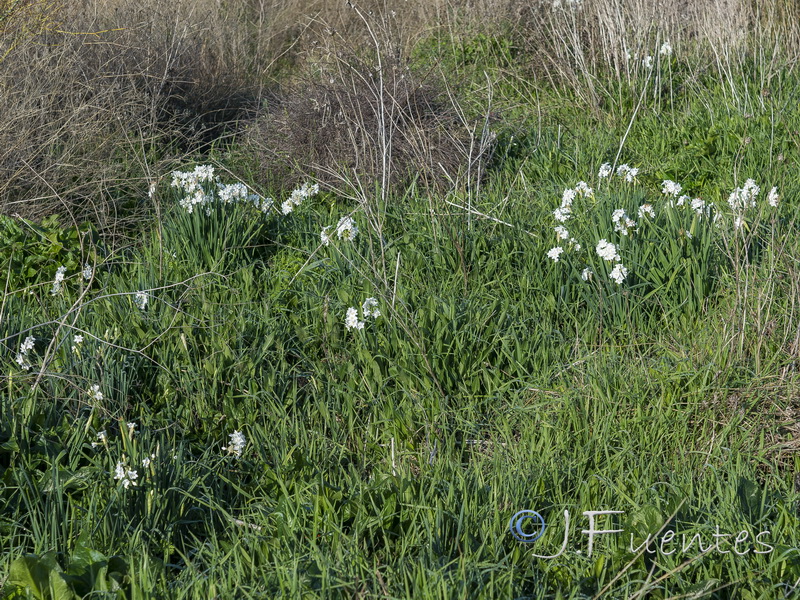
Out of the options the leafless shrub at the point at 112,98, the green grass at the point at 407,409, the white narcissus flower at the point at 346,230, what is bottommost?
the green grass at the point at 407,409

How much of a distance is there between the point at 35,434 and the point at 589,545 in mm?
1742

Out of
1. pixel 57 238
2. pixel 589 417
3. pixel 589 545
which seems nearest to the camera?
pixel 589 545

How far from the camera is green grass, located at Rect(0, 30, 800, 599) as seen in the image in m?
2.16

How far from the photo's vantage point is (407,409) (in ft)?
9.67

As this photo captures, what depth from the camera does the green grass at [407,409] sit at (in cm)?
216

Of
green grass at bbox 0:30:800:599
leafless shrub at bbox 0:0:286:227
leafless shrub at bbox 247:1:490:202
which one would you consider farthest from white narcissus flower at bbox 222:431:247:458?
leafless shrub at bbox 247:1:490:202

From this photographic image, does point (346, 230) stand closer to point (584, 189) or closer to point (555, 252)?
point (555, 252)

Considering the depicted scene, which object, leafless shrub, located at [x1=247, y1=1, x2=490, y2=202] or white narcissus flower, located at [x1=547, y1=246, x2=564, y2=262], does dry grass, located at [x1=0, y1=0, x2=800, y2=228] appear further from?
white narcissus flower, located at [x1=547, y1=246, x2=564, y2=262]

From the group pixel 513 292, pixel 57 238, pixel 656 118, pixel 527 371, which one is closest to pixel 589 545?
pixel 527 371

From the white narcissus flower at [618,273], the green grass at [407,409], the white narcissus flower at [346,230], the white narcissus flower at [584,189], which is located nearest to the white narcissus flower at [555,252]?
the green grass at [407,409]

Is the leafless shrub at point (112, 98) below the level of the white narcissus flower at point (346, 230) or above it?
above

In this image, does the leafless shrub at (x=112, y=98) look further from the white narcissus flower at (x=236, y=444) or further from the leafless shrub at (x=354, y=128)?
the white narcissus flower at (x=236, y=444)

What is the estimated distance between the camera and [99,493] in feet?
7.82

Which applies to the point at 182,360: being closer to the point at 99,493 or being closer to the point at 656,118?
the point at 99,493
